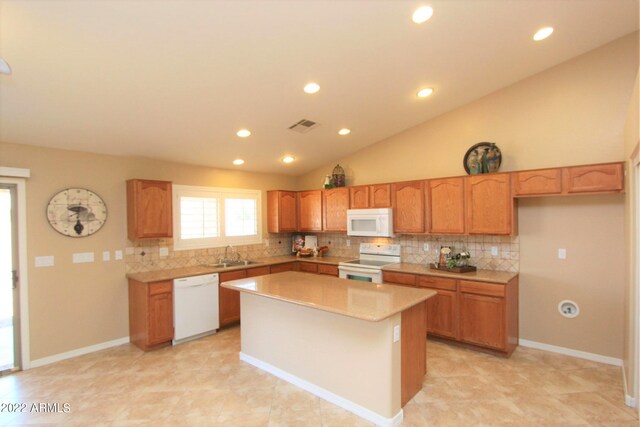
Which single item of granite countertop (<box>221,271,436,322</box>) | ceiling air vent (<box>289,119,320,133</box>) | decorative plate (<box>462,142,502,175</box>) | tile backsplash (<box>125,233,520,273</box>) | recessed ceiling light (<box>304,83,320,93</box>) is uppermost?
recessed ceiling light (<box>304,83,320,93</box>)

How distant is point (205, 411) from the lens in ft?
8.50

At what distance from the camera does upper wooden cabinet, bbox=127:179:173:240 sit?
13.0ft

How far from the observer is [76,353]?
3670 mm

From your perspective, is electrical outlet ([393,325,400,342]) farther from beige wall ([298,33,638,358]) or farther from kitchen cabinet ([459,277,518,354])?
beige wall ([298,33,638,358])

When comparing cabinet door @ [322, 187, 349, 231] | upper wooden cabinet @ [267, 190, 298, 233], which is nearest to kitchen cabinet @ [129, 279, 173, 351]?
upper wooden cabinet @ [267, 190, 298, 233]

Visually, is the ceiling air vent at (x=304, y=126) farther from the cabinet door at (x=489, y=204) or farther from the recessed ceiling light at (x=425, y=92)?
the cabinet door at (x=489, y=204)

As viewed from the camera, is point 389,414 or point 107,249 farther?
point 107,249

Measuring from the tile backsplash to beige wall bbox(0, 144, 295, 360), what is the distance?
27cm

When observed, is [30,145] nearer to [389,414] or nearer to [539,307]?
[389,414]

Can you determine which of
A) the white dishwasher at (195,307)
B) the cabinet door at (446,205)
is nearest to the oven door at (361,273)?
the cabinet door at (446,205)

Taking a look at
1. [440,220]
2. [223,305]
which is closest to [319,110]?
[440,220]

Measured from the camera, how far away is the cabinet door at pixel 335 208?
5.16m

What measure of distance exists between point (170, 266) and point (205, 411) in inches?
94.5

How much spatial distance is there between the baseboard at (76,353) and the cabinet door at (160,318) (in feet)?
1.98
